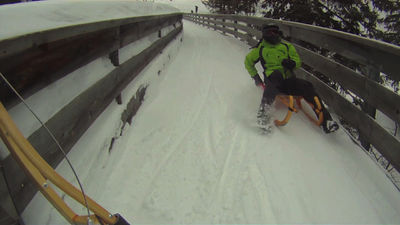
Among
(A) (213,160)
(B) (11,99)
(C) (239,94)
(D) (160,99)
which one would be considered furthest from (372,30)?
(B) (11,99)

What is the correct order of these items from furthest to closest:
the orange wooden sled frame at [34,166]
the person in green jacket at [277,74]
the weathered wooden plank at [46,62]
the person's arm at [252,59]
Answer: the person's arm at [252,59] < the person in green jacket at [277,74] < the weathered wooden plank at [46,62] < the orange wooden sled frame at [34,166]

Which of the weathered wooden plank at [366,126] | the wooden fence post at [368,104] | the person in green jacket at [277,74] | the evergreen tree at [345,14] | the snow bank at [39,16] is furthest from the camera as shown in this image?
the evergreen tree at [345,14]

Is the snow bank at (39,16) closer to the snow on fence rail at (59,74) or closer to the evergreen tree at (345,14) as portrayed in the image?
the snow on fence rail at (59,74)

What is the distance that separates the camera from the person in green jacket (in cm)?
380

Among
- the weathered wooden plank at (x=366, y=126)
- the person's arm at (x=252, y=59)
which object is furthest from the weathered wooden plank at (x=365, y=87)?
the person's arm at (x=252, y=59)

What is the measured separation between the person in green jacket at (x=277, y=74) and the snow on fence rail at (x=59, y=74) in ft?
6.70

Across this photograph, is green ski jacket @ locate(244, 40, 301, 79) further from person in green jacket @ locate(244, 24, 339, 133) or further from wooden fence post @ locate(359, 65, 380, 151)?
wooden fence post @ locate(359, 65, 380, 151)

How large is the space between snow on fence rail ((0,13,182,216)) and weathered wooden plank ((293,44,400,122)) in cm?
307

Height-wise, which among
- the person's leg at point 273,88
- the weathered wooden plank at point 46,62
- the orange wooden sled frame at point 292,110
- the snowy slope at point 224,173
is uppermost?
the weathered wooden plank at point 46,62

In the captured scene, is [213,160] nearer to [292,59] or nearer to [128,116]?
[128,116]

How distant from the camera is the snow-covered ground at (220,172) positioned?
97.7 inches

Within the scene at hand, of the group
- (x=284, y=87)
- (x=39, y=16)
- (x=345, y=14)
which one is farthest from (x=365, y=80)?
(x=345, y=14)

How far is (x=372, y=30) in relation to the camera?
996 cm

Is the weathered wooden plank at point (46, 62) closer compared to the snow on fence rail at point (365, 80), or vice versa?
the weathered wooden plank at point (46, 62)
